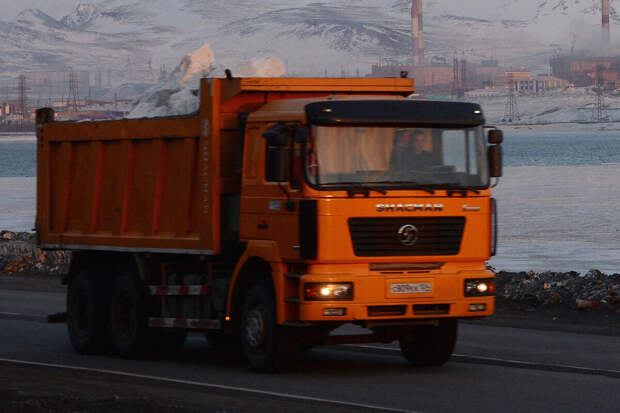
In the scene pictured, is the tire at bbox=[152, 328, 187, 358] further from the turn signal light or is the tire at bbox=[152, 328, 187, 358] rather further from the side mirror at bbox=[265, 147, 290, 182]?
the turn signal light

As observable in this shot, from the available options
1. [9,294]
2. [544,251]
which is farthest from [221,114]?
[544,251]

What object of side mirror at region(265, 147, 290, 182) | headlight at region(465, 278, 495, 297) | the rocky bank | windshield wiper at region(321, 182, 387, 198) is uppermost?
side mirror at region(265, 147, 290, 182)

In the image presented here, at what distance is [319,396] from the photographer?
38.7 feet

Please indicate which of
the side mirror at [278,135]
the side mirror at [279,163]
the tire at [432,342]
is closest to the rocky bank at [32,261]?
the tire at [432,342]

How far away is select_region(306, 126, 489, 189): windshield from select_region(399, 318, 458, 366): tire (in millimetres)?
1711

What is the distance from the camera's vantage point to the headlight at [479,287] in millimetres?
13086

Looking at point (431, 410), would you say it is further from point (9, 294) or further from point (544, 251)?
point (544, 251)

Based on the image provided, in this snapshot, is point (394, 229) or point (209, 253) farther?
point (209, 253)

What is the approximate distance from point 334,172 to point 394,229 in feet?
2.59

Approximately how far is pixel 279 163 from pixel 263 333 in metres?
1.86

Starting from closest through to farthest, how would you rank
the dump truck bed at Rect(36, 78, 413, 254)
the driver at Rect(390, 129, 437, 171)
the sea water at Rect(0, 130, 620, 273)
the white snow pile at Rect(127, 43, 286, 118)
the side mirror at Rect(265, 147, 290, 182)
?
the side mirror at Rect(265, 147, 290, 182), the driver at Rect(390, 129, 437, 171), the dump truck bed at Rect(36, 78, 413, 254), the white snow pile at Rect(127, 43, 286, 118), the sea water at Rect(0, 130, 620, 273)

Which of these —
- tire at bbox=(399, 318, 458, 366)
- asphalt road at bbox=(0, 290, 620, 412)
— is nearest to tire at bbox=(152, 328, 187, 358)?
asphalt road at bbox=(0, 290, 620, 412)

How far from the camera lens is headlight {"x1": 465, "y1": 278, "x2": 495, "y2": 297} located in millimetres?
13086

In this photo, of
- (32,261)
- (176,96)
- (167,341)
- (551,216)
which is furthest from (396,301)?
(551,216)
